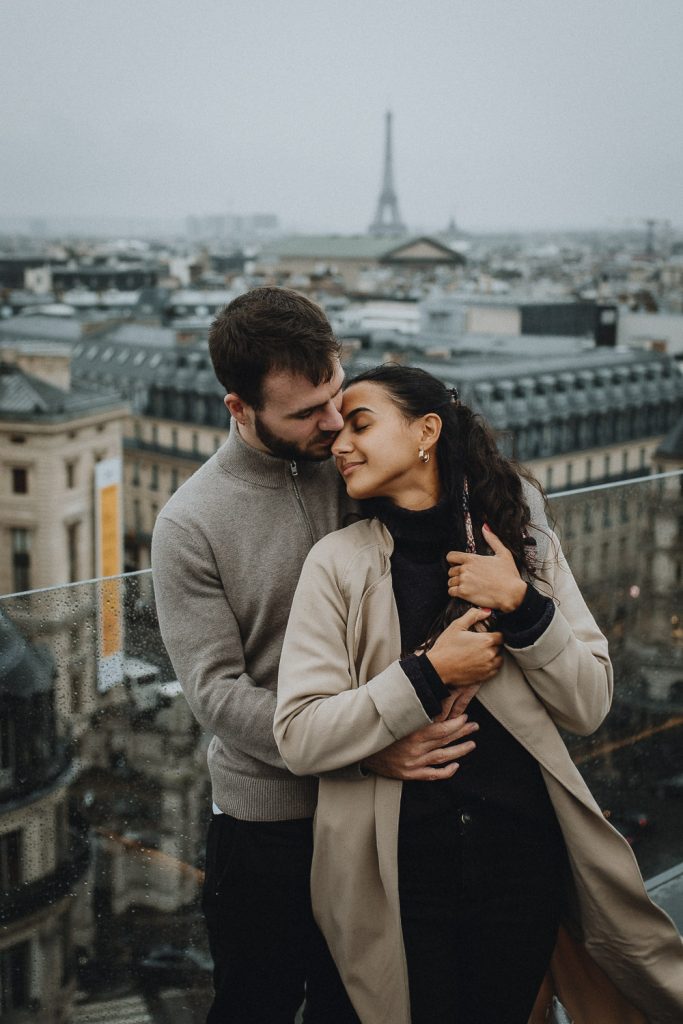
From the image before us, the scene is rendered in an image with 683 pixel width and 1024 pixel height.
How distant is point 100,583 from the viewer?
7.97 ft

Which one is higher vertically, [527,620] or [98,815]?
[527,620]

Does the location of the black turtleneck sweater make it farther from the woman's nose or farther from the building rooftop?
the building rooftop

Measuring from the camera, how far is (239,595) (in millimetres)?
2078

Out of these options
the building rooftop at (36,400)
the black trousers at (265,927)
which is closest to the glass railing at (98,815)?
the black trousers at (265,927)

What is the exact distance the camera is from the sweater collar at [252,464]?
6.96ft

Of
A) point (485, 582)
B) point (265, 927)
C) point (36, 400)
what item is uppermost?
point (485, 582)

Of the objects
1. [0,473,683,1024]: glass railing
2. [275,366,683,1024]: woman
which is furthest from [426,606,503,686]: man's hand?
[0,473,683,1024]: glass railing

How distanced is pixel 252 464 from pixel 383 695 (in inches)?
17.2

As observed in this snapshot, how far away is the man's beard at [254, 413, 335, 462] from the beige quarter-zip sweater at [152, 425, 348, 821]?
44mm

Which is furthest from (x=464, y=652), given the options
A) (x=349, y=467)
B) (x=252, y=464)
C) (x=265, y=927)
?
(x=265, y=927)

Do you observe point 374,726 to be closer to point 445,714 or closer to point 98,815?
point 445,714

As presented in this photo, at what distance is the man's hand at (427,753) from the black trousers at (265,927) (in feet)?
0.69

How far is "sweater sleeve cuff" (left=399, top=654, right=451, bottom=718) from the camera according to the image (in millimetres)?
1930

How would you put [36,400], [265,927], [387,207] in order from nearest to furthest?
[265,927]
[36,400]
[387,207]
